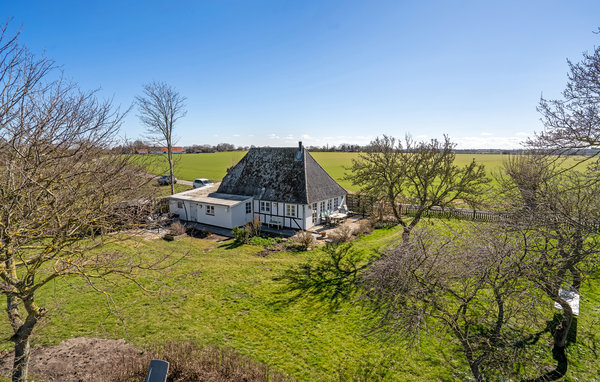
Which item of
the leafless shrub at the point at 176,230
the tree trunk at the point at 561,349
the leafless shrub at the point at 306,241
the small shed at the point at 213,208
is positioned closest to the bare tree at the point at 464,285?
the tree trunk at the point at 561,349

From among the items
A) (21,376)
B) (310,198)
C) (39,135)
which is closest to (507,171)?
(310,198)

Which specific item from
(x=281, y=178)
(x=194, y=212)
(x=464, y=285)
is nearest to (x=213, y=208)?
(x=194, y=212)

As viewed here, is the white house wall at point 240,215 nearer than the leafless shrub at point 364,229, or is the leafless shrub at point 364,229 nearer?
the leafless shrub at point 364,229

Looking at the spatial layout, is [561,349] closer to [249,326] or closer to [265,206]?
[249,326]

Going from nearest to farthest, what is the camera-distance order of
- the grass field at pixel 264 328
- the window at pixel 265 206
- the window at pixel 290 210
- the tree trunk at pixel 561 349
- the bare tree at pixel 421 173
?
1. the tree trunk at pixel 561 349
2. the grass field at pixel 264 328
3. the bare tree at pixel 421 173
4. the window at pixel 290 210
5. the window at pixel 265 206

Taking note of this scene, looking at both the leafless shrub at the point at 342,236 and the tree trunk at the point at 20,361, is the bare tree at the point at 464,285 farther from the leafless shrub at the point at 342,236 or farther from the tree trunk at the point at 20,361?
the leafless shrub at the point at 342,236

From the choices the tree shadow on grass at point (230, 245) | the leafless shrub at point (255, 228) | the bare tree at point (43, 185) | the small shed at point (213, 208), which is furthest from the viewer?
the small shed at point (213, 208)

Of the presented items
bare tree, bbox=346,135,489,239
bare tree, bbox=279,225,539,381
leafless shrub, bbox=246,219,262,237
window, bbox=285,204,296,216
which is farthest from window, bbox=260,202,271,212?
bare tree, bbox=279,225,539,381
